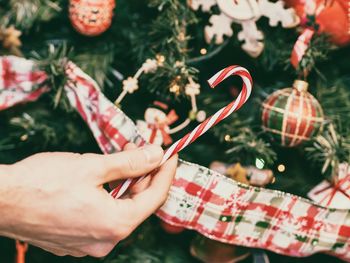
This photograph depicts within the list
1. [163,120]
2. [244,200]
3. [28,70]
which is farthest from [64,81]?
[244,200]

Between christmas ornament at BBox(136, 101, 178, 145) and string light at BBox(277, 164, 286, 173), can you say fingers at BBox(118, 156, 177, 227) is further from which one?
string light at BBox(277, 164, 286, 173)

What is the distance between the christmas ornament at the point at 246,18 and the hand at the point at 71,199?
0.28 m

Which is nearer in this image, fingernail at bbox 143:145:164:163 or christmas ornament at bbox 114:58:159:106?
fingernail at bbox 143:145:164:163

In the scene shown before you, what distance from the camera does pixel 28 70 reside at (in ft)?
2.97

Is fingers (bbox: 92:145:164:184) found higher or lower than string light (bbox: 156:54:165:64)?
lower

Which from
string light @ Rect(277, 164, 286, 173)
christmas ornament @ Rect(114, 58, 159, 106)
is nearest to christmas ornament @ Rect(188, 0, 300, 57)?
christmas ornament @ Rect(114, 58, 159, 106)

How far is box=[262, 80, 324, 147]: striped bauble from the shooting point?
82 centimetres

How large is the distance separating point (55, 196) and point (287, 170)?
45 centimetres

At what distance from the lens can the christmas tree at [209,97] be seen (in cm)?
85

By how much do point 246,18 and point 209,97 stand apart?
17 centimetres

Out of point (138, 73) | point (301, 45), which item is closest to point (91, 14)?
point (138, 73)

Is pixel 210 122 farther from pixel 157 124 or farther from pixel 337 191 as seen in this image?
pixel 337 191

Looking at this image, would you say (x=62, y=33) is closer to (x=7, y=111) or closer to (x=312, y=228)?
(x=7, y=111)

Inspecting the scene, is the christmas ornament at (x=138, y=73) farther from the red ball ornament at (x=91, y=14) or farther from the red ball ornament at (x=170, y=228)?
the red ball ornament at (x=170, y=228)
